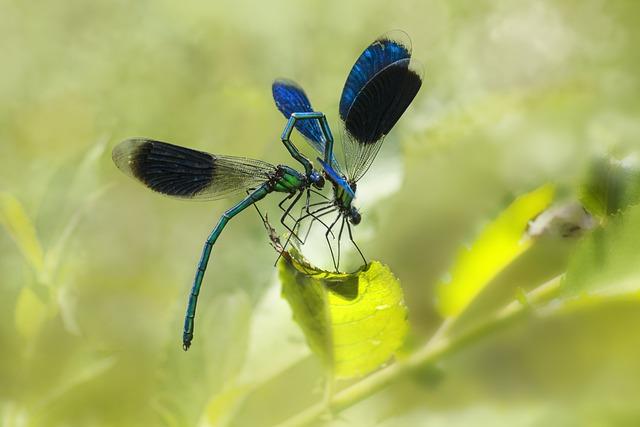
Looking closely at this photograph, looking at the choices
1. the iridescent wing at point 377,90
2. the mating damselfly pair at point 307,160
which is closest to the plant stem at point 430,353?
the mating damselfly pair at point 307,160

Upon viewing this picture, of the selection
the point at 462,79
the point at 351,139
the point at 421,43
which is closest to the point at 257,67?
the point at 421,43

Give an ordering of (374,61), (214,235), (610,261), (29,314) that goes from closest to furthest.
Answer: (610,261)
(29,314)
(374,61)
(214,235)

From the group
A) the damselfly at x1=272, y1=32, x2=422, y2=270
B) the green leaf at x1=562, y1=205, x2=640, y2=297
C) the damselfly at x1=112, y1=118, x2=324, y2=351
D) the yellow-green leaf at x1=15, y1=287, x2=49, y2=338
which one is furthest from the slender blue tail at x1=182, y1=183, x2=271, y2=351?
the green leaf at x1=562, y1=205, x2=640, y2=297

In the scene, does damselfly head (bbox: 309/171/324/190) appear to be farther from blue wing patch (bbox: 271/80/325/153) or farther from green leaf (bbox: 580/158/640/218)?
green leaf (bbox: 580/158/640/218)

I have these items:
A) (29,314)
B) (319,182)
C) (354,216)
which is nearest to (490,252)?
(354,216)

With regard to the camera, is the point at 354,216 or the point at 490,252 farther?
the point at 354,216

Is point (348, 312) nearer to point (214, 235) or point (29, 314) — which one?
point (29, 314)

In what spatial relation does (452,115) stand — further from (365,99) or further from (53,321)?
(53,321)
